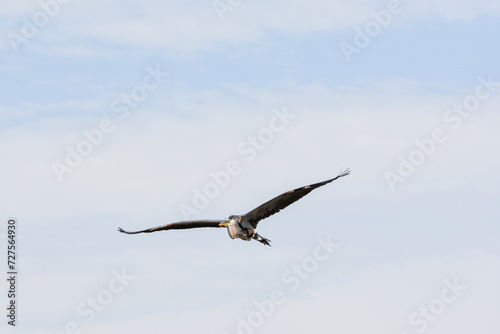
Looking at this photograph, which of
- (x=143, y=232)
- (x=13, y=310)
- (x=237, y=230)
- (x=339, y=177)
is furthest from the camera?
(x=13, y=310)

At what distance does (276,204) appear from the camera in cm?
5197

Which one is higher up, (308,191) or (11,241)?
(11,241)

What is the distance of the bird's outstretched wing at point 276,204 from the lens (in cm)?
5078

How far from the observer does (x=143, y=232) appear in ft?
184

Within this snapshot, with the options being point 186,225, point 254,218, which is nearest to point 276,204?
point 254,218

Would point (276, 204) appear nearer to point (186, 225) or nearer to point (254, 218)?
point (254, 218)

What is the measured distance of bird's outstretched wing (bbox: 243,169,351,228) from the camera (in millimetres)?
50781

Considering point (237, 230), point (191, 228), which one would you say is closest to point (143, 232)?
point (191, 228)

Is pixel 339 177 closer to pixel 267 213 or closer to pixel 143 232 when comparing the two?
pixel 267 213

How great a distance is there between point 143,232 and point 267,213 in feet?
24.6

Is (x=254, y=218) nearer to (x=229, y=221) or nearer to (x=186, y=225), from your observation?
(x=229, y=221)

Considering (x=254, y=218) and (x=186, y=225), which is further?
(x=186, y=225)

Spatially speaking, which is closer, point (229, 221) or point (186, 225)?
point (229, 221)

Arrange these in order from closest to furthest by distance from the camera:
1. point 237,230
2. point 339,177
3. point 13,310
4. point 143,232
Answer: point 339,177 → point 237,230 → point 143,232 → point 13,310
